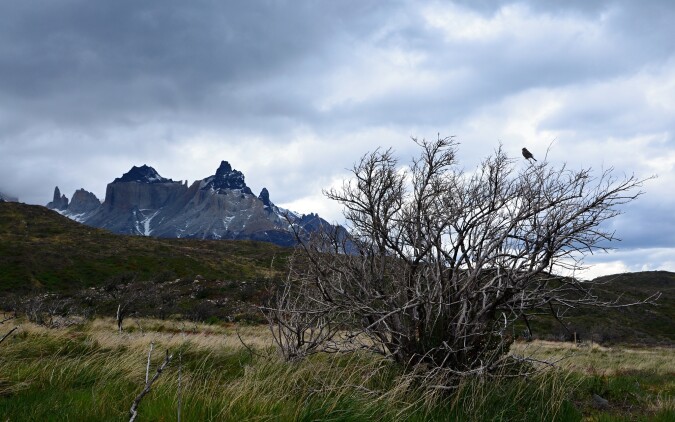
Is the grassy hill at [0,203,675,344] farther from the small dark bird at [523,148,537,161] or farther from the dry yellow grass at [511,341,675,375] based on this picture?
the small dark bird at [523,148,537,161]

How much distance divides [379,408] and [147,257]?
2382 inches

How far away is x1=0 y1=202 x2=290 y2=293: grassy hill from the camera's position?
4663 cm

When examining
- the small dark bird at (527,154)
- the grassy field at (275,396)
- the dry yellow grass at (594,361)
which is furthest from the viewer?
the dry yellow grass at (594,361)

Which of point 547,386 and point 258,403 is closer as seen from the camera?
point 258,403

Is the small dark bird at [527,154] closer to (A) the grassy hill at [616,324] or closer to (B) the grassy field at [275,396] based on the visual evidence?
(B) the grassy field at [275,396]

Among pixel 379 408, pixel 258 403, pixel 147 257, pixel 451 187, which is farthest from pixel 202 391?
pixel 147 257

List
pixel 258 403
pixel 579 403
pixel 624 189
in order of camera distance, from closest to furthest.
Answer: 1. pixel 258 403
2. pixel 624 189
3. pixel 579 403

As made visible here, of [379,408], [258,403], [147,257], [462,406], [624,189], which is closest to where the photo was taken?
[258,403]

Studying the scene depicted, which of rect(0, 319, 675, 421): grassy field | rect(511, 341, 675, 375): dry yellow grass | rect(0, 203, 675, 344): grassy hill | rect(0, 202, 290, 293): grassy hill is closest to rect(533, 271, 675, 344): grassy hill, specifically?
rect(0, 203, 675, 344): grassy hill

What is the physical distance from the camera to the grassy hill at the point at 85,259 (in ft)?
153

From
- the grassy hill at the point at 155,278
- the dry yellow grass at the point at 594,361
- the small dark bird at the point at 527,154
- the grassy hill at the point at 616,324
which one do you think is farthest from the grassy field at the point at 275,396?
the grassy hill at the point at 616,324

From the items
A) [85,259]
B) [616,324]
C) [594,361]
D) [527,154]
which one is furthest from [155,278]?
[527,154]

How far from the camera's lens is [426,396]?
4.86 metres

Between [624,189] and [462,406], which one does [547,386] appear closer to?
[462,406]
